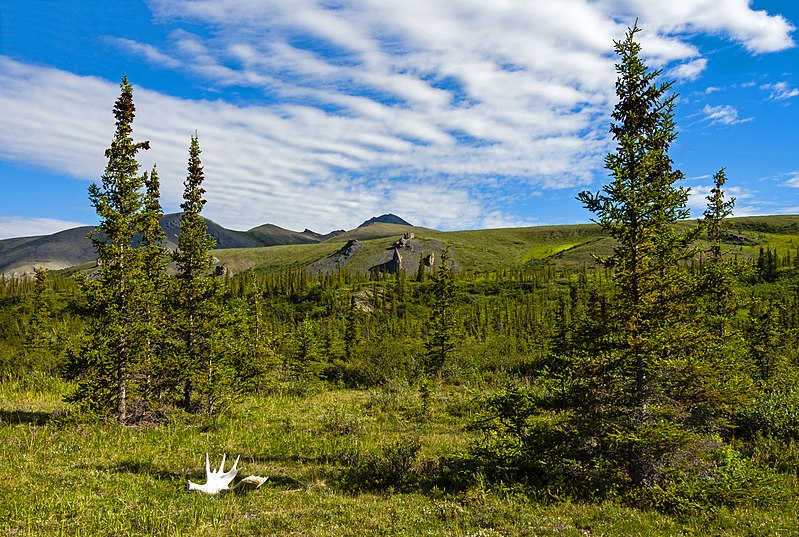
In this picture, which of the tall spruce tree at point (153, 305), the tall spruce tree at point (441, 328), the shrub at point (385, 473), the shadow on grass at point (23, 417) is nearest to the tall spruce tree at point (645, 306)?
the shrub at point (385, 473)

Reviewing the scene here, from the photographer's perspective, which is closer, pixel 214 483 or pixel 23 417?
pixel 214 483

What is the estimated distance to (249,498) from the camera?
9688mm

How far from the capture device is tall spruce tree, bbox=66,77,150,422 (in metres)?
15.1

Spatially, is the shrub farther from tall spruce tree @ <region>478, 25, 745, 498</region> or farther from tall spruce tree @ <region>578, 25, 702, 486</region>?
tall spruce tree @ <region>578, 25, 702, 486</region>

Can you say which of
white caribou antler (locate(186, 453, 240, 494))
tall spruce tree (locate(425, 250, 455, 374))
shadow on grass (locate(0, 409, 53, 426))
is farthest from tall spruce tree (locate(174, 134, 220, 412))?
tall spruce tree (locate(425, 250, 455, 374))

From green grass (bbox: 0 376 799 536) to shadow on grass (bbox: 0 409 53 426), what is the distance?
57 mm

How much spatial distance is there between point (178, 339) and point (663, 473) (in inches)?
736

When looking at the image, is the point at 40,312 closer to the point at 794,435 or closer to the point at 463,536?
the point at 463,536

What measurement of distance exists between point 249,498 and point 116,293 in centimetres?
1032

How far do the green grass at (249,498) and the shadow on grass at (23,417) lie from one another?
57mm

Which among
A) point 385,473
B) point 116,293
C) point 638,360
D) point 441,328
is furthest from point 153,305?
point 441,328

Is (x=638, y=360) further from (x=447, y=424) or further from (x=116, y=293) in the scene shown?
(x=116, y=293)

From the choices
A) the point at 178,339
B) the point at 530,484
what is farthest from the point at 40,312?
the point at 530,484

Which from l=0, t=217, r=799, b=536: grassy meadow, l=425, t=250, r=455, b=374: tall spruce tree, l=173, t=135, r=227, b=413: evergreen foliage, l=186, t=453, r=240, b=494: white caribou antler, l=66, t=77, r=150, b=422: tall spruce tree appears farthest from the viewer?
l=425, t=250, r=455, b=374: tall spruce tree
